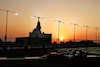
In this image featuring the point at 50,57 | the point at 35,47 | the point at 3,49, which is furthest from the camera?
the point at 35,47

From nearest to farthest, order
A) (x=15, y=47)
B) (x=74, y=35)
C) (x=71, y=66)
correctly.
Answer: (x=71, y=66), (x=15, y=47), (x=74, y=35)

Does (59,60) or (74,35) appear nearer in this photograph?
(59,60)

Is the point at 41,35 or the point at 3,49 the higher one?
the point at 41,35

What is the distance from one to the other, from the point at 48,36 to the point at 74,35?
31.2m

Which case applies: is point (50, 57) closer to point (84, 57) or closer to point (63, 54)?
point (63, 54)

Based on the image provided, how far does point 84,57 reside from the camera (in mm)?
21172

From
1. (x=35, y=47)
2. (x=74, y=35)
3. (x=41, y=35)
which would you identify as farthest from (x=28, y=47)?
(x=41, y=35)

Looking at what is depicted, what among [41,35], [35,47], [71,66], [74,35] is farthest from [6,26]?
[41,35]

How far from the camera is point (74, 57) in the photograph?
71.6 ft

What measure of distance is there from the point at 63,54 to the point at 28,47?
1040 inches

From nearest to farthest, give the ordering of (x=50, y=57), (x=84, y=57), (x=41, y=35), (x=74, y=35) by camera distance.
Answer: (x=50, y=57) < (x=84, y=57) < (x=74, y=35) < (x=41, y=35)

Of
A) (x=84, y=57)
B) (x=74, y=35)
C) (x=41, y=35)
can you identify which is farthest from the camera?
(x=41, y=35)

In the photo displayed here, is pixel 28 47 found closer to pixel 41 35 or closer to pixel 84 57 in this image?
pixel 84 57

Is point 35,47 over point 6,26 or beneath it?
beneath
